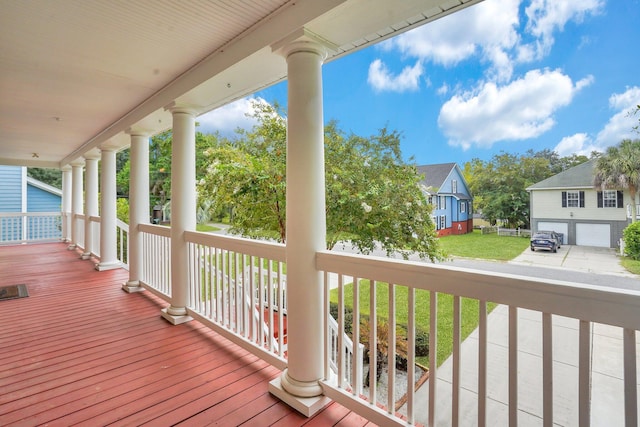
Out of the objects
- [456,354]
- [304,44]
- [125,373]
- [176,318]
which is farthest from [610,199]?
[176,318]

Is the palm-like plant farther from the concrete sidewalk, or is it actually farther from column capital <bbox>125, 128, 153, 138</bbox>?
column capital <bbox>125, 128, 153, 138</bbox>

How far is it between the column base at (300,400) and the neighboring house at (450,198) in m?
1.27

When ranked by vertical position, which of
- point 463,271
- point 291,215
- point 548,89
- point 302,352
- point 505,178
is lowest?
point 302,352

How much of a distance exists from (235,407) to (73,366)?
147cm

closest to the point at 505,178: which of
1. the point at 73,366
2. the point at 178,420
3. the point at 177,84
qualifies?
the point at 178,420

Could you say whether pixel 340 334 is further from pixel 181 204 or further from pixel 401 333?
pixel 181 204

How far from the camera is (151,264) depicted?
13.7ft

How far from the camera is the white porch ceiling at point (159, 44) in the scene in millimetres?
1802

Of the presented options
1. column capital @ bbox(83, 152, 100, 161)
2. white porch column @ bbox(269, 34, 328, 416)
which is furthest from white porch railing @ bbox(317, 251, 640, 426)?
column capital @ bbox(83, 152, 100, 161)

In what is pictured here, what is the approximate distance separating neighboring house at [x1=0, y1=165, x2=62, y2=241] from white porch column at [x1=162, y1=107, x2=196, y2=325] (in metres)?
8.94

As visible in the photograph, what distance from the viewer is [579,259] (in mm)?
1207

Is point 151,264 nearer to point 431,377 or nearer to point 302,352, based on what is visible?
point 302,352

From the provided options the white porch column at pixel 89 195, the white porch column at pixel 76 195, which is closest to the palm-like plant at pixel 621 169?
the white porch column at pixel 89 195

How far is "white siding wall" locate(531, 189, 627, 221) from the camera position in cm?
112
